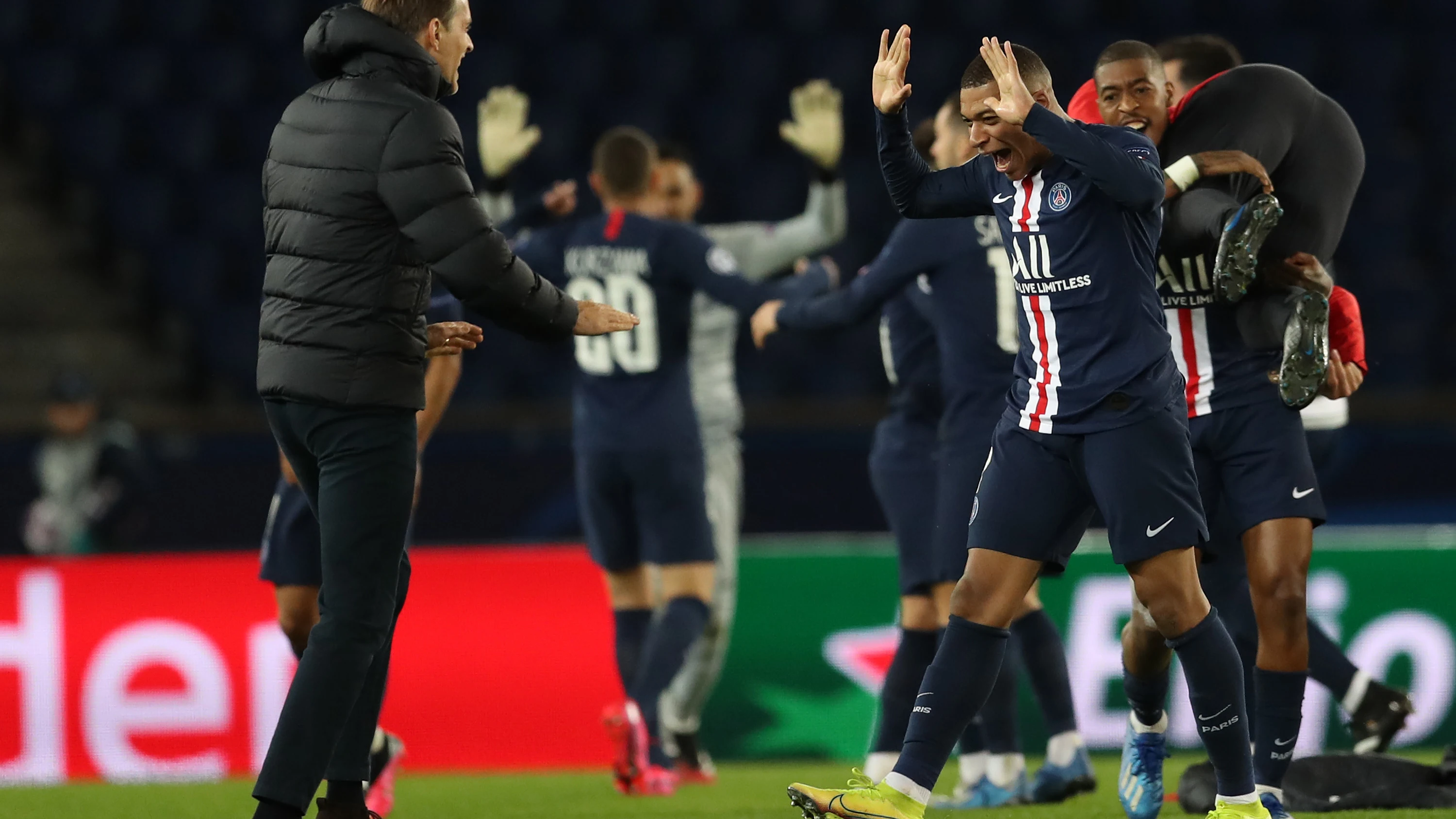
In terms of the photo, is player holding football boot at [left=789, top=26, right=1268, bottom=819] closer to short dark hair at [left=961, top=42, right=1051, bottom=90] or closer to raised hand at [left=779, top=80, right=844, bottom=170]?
short dark hair at [left=961, top=42, right=1051, bottom=90]

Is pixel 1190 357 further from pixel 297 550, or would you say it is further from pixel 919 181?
pixel 297 550

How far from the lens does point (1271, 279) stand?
468 cm

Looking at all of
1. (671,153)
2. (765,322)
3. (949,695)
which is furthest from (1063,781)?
(671,153)

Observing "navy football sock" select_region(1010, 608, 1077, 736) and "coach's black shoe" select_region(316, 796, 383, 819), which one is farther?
"navy football sock" select_region(1010, 608, 1077, 736)

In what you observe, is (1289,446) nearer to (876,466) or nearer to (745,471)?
(876,466)

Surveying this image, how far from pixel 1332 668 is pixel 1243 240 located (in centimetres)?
202

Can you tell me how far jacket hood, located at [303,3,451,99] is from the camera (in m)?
4.00

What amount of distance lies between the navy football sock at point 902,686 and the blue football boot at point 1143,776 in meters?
0.92

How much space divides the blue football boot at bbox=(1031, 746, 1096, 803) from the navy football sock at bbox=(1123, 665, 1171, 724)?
0.79 m

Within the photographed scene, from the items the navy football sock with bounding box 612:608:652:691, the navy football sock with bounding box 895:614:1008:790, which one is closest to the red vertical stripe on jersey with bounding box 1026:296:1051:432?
the navy football sock with bounding box 895:614:1008:790

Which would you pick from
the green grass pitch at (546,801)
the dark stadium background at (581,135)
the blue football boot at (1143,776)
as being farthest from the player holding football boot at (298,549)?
the dark stadium background at (581,135)

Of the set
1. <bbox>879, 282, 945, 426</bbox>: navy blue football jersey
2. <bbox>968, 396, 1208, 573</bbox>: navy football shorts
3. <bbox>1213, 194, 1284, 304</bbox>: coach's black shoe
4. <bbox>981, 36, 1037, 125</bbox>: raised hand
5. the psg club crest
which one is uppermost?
<bbox>981, 36, 1037, 125</bbox>: raised hand

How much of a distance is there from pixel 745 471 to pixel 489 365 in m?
2.40

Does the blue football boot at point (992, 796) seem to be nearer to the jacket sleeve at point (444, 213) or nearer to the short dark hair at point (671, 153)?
the jacket sleeve at point (444, 213)
